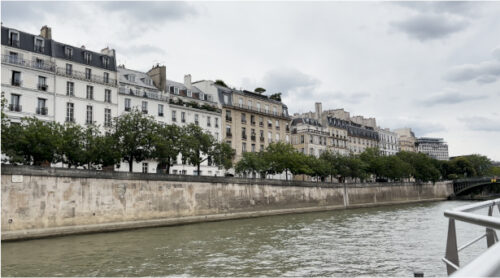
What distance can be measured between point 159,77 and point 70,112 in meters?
12.4

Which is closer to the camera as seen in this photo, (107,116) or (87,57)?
(87,57)

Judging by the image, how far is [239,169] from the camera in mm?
47094

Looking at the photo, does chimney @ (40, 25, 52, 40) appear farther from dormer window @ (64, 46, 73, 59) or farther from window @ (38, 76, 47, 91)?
window @ (38, 76, 47, 91)

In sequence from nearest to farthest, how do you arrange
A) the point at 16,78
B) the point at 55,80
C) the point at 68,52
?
the point at 16,78
the point at 55,80
the point at 68,52

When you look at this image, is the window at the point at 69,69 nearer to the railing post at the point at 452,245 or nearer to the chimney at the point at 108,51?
the chimney at the point at 108,51

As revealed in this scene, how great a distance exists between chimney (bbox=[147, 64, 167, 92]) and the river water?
26.6 meters

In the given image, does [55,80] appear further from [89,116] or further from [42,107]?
[89,116]

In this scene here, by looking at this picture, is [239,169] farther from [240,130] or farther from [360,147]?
[360,147]

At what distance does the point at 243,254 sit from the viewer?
1669 cm

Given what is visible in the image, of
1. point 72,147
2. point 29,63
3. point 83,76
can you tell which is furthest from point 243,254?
point 83,76

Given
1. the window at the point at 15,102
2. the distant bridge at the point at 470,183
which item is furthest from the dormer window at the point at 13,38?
the distant bridge at the point at 470,183

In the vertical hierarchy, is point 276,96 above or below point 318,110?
above

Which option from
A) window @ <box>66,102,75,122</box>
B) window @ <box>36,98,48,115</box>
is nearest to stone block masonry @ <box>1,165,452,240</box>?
window @ <box>66,102,75,122</box>

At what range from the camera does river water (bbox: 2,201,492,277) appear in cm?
1357
